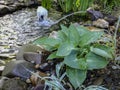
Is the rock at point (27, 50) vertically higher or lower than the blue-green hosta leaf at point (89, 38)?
lower

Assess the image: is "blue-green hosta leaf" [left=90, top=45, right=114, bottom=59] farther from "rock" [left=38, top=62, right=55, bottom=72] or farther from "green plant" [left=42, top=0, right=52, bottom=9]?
"green plant" [left=42, top=0, right=52, bottom=9]

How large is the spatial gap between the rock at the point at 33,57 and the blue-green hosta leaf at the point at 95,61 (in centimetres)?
43

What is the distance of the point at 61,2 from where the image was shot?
3.31m

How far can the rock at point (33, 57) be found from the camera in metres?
2.06

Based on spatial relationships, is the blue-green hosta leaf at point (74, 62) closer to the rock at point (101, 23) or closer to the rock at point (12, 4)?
the rock at point (101, 23)

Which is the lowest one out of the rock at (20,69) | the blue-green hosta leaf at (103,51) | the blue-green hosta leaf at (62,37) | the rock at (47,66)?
the rock at (20,69)

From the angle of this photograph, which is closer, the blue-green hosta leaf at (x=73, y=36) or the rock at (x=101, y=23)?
the blue-green hosta leaf at (x=73, y=36)

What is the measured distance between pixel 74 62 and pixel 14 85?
0.42m

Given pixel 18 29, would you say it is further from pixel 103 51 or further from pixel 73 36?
pixel 103 51

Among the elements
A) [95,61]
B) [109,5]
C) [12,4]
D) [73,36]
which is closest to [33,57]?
[73,36]

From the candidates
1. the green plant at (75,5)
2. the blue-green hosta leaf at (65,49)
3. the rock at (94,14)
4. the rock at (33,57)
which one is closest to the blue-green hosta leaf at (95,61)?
the blue-green hosta leaf at (65,49)

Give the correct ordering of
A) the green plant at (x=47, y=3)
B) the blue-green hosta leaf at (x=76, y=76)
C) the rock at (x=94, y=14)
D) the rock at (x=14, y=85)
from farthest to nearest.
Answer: the green plant at (x=47, y=3) → the rock at (x=94, y=14) → the rock at (x=14, y=85) → the blue-green hosta leaf at (x=76, y=76)

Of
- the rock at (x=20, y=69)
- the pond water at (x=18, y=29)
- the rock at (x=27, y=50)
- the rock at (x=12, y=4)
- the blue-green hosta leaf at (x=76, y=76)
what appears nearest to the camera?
the blue-green hosta leaf at (x=76, y=76)

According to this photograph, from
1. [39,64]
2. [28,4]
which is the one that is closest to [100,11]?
[28,4]
